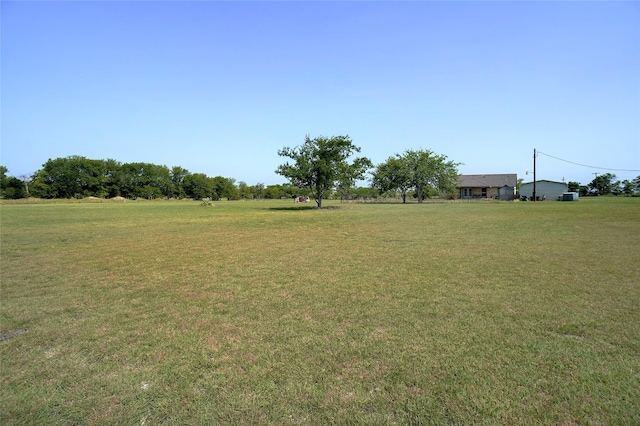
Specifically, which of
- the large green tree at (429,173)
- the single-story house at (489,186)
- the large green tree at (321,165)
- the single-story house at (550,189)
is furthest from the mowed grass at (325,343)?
the single-story house at (550,189)

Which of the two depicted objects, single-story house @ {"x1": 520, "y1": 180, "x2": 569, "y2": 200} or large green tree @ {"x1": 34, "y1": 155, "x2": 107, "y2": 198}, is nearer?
single-story house @ {"x1": 520, "y1": 180, "x2": 569, "y2": 200}

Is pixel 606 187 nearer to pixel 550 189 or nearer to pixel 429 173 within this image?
pixel 550 189

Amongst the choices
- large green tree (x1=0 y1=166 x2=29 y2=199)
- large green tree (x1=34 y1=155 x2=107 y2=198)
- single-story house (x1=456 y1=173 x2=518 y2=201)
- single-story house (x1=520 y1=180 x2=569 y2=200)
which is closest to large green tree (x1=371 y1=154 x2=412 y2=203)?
single-story house (x1=456 y1=173 x2=518 y2=201)

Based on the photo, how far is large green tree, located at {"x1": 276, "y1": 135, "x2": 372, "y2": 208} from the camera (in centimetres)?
3204

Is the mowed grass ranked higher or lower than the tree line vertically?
lower

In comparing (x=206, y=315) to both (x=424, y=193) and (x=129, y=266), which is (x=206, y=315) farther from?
(x=424, y=193)

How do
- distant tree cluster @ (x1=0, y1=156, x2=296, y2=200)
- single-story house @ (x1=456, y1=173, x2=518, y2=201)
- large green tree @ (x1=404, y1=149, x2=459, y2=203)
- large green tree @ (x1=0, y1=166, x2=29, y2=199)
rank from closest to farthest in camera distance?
large green tree @ (x1=404, y1=149, x2=459, y2=203) → single-story house @ (x1=456, y1=173, x2=518, y2=201) → large green tree @ (x1=0, y1=166, x2=29, y2=199) → distant tree cluster @ (x1=0, y1=156, x2=296, y2=200)

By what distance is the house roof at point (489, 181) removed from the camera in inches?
2427

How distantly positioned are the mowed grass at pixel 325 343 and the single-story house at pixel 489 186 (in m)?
60.2

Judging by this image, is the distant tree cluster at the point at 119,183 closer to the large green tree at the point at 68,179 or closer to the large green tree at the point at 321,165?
the large green tree at the point at 68,179

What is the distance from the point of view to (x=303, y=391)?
2.54 metres

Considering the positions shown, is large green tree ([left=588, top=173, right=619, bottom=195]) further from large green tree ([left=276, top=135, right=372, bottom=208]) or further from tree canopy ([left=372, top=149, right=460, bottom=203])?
large green tree ([left=276, top=135, right=372, bottom=208])

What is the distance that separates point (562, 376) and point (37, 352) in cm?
513

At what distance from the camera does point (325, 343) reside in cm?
334
